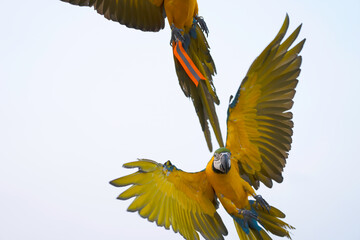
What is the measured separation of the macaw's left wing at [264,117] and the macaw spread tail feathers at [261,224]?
0.12m

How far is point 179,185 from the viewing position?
1731 mm

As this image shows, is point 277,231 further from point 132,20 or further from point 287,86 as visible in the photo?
point 132,20

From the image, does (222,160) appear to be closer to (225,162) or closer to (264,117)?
(225,162)

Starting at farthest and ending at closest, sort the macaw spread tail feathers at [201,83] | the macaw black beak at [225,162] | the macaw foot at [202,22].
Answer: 1. the macaw foot at [202,22]
2. the macaw spread tail feathers at [201,83]
3. the macaw black beak at [225,162]

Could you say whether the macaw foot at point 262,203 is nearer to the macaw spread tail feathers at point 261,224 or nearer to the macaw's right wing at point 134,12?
the macaw spread tail feathers at point 261,224

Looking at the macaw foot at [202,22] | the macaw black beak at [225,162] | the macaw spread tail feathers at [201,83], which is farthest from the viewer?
the macaw foot at [202,22]

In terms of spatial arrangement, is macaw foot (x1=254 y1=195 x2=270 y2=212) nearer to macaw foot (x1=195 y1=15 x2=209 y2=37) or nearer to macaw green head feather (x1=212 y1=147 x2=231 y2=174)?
macaw green head feather (x1=212 y1=147 x2=231 y2=174)

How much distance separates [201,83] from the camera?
1725 mm

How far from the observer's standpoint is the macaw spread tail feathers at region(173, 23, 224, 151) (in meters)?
1.70

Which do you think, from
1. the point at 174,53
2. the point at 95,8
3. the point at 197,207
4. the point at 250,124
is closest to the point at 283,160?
the point at 250,124

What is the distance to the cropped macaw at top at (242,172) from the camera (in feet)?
5.41

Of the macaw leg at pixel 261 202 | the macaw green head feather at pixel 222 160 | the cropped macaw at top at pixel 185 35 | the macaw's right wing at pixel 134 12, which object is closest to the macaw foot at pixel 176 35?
the cropped macaw at top at pixel 185 35

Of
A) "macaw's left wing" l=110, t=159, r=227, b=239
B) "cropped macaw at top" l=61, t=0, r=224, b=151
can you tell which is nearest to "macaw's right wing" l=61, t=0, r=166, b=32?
"cropped macaw at top" l=61, t=0, r=224, b=151

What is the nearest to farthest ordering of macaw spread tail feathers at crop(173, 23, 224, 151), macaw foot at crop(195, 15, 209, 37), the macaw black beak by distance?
the macaw black beak
macaw spread tail feathers at crop(173, 23, 224, 151)
macaw foot at crop(195, 15, 209, 37)
